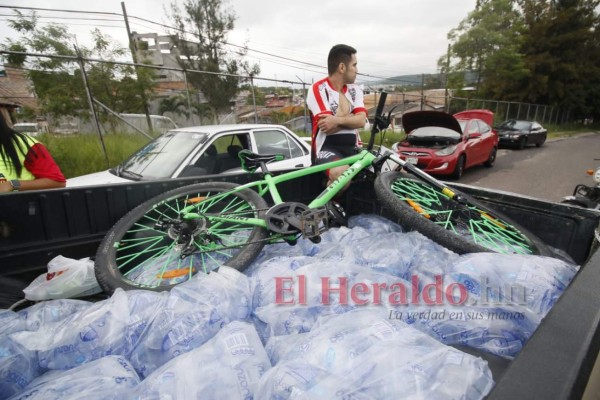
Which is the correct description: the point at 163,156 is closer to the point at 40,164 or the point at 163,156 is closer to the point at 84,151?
the point at 40,164

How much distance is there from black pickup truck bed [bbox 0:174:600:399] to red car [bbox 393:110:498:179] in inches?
238

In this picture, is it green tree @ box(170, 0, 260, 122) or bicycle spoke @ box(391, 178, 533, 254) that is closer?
bicycle spoke @ box(391, 178, 533, 254)

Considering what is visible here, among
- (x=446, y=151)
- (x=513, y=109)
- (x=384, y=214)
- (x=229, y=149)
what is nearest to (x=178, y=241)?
(x=384, y=214)

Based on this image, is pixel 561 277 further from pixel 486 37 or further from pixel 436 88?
pixel 486 37

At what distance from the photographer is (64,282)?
1.71 meters

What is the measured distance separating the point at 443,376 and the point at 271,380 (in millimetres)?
453

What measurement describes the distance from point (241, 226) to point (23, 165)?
1.70 metres

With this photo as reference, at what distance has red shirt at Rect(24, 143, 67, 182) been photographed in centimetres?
242

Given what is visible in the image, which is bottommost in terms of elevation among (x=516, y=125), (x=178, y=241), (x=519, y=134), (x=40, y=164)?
(x=519, y=134)

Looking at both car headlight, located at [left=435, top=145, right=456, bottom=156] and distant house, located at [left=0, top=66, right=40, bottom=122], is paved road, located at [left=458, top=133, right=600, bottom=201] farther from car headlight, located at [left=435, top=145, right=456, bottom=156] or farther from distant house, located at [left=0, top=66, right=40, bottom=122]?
distant house, located at [left=0, top=66, right=40, bottom=122]

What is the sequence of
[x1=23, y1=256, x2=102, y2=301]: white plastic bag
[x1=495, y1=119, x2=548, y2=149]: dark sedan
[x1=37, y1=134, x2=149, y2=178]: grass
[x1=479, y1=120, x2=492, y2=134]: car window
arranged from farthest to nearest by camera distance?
1. [x1=495, y1=119, x2=548, y2=149]: dark sedan
2. [x1=479, y1=120, x2=492, y2=134]: car window
3. [x1=37, y1=134, x2=149, y2=178]: grass
4. [x1=23, y1=256, x2=102, y2=301]: white plastic bag

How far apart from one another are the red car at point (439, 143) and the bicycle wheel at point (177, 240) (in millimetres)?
6474

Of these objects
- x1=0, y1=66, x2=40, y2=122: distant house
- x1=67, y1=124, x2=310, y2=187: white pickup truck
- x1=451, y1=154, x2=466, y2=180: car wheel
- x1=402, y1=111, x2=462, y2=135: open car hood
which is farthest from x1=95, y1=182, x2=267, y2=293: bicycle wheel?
x1=451, y1=154, x2=466, y2=180: car wheel

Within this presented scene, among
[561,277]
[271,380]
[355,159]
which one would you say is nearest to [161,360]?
[271,380]
